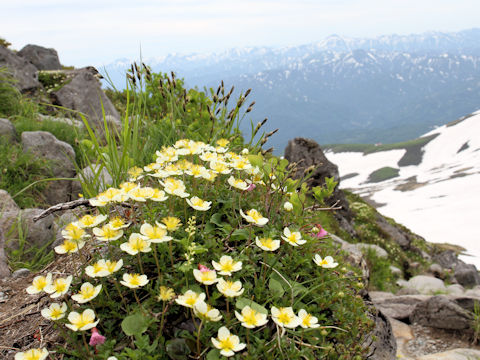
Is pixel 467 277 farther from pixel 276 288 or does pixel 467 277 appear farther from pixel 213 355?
pixel 213 355

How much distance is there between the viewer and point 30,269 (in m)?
4.23

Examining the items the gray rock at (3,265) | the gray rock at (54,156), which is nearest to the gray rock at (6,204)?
the gray rock at (3,265)

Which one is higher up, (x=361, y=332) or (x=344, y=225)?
(x=361, y=332)

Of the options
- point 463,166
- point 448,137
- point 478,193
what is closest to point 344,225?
point 478,193

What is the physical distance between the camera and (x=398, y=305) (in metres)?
7.37

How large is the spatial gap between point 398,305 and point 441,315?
4.19 feet

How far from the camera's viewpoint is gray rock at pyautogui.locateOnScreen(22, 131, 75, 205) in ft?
20.2

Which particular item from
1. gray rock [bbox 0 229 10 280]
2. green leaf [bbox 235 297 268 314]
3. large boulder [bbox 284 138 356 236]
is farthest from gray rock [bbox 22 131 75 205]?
large boulder [bbox 284 138 356 236]

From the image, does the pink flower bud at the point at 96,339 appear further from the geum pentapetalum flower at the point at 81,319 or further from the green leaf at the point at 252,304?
the green leaf at the point at 252,304

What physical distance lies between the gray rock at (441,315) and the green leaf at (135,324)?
19.7ft

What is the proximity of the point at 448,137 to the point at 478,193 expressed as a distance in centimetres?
10194

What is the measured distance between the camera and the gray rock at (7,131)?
6.59 meters

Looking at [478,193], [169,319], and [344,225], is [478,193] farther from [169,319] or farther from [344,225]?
[169,319]

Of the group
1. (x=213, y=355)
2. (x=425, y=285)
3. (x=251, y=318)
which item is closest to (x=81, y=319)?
(x=213, y=355)
